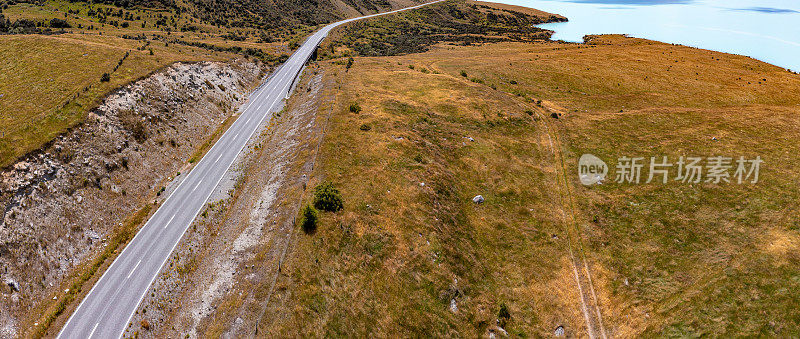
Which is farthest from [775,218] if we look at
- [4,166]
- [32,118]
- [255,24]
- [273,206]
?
[255,24]

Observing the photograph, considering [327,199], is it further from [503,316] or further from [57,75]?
[57,75]

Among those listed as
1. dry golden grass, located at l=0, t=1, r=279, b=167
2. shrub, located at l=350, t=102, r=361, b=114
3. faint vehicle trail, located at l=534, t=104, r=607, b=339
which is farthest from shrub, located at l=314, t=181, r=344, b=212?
dry golden grass, located at l=0, t=1, r=279, b=167

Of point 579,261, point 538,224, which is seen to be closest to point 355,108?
point 538,224

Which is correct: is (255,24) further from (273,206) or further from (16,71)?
(273,206)

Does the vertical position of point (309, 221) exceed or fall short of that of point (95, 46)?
it falls short

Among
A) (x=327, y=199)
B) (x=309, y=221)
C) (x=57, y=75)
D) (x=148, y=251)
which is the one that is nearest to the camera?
(x=309, y=221)

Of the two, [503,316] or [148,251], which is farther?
[148,251]

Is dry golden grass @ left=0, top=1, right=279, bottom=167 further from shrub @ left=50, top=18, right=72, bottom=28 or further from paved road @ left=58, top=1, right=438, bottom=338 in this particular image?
paved road @ left=58, top=1, right=438, bottom=338

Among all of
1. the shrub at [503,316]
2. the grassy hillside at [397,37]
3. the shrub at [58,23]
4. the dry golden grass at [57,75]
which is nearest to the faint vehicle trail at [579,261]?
the shrub at [503,316]
